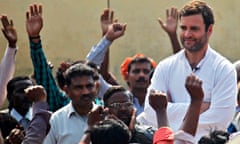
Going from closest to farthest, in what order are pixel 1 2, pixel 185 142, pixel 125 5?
pixel 185 142 → pixel 1 2 → pixel 125 5

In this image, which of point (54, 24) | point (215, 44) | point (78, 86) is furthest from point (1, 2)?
point (78, 86)

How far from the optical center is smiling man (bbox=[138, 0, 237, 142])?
630 centimetres

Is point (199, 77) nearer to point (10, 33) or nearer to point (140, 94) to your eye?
point (140, 94)

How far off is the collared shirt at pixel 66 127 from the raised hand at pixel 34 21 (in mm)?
1049

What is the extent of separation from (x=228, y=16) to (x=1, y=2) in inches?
126

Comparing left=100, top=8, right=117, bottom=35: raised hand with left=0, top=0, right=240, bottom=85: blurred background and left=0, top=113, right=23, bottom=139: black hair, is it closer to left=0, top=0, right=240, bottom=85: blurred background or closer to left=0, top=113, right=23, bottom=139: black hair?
left=0, top=113, right=23, bottom=139: black hair

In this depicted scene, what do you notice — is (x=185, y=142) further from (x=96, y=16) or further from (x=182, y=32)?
(x=96, y=16)

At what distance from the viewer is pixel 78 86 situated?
6457 millimetres

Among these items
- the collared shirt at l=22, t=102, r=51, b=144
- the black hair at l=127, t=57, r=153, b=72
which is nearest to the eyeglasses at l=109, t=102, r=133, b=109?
the collared shirt at l=22, t=102, r=51, b=144

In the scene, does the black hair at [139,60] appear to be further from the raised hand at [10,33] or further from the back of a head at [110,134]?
the back of a head at [110,134]

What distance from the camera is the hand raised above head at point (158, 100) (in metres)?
5.80

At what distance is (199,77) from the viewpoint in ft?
21.1

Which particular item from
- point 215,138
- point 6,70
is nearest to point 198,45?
point 215,138

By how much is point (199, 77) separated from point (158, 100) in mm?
728
